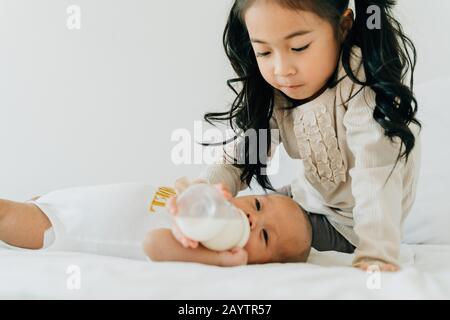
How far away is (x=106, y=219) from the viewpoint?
116 centimetres

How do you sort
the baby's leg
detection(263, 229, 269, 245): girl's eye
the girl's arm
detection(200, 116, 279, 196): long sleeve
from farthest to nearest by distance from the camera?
detection(200, 116, 279, 196): long sleeve < the baby's leg < detection(263, 229, 269, 245): girl's eye < the girl's arm

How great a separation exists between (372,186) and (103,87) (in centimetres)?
129

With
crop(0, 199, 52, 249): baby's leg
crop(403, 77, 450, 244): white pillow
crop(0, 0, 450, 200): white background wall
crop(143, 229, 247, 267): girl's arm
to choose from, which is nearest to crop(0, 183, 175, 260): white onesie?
crop(0, 199, 52, 249): baby's leg

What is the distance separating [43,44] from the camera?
212 cm

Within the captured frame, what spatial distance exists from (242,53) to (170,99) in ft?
2.63

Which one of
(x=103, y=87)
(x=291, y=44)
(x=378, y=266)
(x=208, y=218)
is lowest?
(x=378, y=266)

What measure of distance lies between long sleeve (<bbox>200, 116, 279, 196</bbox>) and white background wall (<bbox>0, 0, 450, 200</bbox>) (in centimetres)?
66

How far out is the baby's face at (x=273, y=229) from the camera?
1.02 meters

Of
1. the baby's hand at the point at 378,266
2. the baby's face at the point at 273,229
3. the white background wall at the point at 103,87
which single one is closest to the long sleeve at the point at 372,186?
the baby's hand at the point at 378,266

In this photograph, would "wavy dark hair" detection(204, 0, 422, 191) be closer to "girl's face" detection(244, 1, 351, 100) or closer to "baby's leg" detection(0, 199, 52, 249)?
"girl's face" detection(244, 1, 351, 100)

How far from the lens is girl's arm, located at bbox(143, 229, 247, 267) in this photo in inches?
36.6

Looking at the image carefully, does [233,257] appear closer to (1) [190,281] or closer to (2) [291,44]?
(1) [190,281]

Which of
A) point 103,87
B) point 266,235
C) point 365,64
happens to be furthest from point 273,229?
point 103,87
